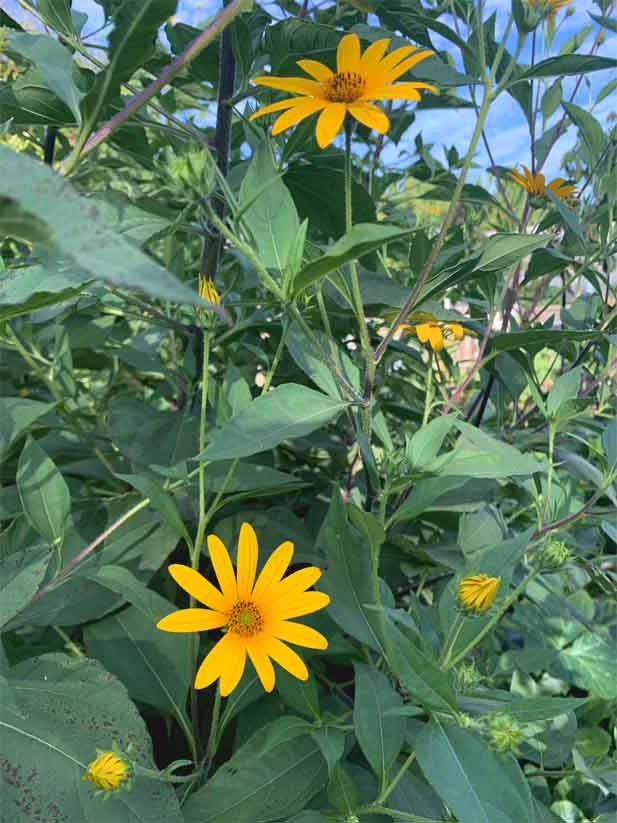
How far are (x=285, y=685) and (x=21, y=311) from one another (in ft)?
1.10

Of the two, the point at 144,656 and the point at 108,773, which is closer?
the point at 108,773

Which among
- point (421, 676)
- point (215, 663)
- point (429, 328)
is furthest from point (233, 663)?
point (429, 328)

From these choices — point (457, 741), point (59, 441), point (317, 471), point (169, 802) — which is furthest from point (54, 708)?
point (317, 471)

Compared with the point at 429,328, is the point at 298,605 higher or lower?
lower

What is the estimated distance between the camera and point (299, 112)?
1.43 ft

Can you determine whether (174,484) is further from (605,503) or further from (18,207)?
(605,503)

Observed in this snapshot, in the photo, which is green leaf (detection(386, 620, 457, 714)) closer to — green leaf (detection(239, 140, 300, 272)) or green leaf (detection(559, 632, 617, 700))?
green leaf (detection(239, 140, 300, 272))

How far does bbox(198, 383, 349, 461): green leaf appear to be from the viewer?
427 millimetres

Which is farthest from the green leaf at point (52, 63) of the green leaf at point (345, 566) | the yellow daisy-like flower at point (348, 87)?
the green leaf at point (345, 566)

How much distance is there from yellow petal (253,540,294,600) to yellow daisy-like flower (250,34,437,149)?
28cm

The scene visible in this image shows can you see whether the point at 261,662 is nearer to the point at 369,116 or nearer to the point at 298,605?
the point at 298,605

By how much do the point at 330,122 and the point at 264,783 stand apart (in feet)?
1.45

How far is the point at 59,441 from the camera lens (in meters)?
0.82

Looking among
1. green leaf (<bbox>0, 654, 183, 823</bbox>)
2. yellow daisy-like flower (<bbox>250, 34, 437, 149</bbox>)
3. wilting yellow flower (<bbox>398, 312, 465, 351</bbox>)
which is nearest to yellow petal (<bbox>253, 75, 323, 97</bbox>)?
yellow daisy-like flower (<bbox>250, 34, 437, 149</bbox>)
